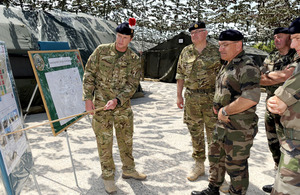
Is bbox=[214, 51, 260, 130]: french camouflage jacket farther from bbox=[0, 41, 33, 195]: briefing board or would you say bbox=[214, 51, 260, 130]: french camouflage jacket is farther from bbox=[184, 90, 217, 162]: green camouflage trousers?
bbox=[0, 41, 33, 195]: briefing board

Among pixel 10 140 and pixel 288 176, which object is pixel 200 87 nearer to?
pixel 288 176

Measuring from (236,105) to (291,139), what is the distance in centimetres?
61

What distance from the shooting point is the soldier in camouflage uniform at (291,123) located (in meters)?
1.49

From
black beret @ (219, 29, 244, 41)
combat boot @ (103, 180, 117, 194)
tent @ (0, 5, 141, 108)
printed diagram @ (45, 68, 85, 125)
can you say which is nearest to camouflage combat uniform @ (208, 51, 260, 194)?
black beret @ (219, 29, 244, 41)

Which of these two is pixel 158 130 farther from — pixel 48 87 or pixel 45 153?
pixel 48 87

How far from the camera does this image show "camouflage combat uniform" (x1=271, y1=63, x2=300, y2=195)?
1486 mm

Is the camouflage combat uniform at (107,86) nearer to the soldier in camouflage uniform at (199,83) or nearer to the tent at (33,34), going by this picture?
the soldier in camouflage uniform at (199,83)

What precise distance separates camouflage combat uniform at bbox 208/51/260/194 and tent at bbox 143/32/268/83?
11818 mm

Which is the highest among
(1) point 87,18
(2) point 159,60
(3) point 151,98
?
(1) point 87,18

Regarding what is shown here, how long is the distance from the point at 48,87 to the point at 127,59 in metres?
1.00

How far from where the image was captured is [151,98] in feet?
30.8

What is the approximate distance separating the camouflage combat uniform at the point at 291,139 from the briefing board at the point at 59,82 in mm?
2289

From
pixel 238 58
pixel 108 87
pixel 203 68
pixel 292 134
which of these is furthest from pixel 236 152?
pixel 108 87

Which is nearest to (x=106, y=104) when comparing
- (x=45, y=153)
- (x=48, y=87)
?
(x=48, y=87)
